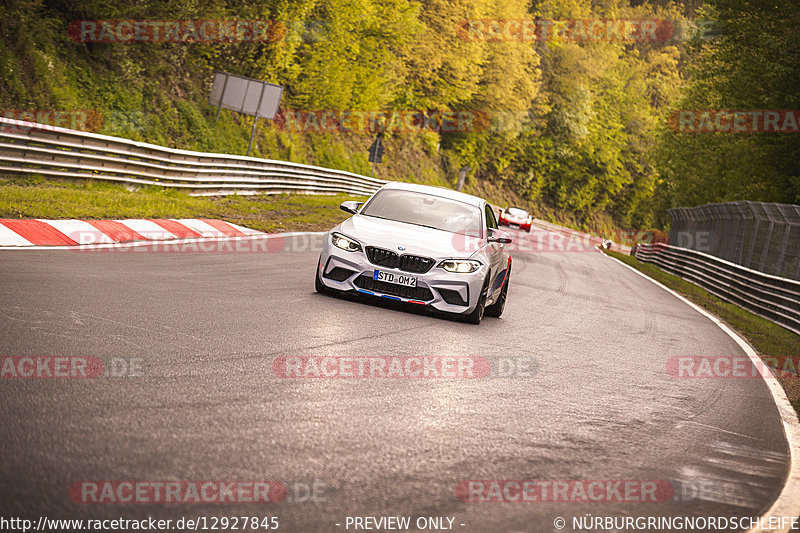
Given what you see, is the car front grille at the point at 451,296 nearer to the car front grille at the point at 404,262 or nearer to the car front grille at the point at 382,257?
the car front grille at the point at 404,262

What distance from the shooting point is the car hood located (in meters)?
9.59

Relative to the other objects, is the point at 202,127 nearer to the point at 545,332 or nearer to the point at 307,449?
the point at 545,332

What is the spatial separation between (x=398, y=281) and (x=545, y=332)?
2.08 metres

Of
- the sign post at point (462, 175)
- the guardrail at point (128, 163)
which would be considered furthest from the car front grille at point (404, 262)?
the sign post at point (462, 175)

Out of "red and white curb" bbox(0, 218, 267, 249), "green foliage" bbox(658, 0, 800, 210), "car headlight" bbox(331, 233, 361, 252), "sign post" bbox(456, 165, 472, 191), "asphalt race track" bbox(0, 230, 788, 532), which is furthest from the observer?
"sign post" bbox(456, 165, 472, 191)

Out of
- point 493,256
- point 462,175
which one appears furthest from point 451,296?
point 462,175

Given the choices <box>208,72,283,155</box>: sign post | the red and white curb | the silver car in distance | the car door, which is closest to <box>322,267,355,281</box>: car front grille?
the silver car in distance

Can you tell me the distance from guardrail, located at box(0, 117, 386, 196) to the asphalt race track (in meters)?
6.29

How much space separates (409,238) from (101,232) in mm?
5386

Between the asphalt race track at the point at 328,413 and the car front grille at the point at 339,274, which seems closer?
the asphalt race track at the point at 328,413

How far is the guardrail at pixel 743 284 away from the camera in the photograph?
16.4 metres

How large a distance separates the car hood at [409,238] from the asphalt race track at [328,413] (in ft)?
2.57

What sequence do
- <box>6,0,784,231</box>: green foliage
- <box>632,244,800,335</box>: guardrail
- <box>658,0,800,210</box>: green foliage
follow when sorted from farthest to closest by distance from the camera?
<box>658,0,800,210</box>: green foliage, <box>6,0,784,231</box>: green foliage, <box>632,244,800,335</box>: guardrail

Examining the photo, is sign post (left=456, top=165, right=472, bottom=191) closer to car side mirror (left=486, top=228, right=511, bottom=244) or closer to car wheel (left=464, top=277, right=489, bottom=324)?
car side mirror (left=486, top=228, right=511, bottom=244)
